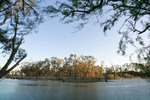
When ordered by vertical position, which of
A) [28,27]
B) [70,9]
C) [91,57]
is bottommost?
[28,27]

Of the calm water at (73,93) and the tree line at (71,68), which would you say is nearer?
the calm water at (73,93)

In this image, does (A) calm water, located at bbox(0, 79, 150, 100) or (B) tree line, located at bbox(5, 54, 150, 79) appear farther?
(B) tree line, located at bbox(5, 54, 150, 79)

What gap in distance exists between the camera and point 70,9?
229 centimetres

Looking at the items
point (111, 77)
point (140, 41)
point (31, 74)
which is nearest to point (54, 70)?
point (31, 74)

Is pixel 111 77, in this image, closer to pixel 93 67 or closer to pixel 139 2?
pixel 93 67

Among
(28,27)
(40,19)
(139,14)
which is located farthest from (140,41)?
(28,27)

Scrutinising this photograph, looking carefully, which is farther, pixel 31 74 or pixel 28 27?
pixel 31 74

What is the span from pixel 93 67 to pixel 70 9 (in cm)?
3322

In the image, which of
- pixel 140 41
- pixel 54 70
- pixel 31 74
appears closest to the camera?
pixel 140 41

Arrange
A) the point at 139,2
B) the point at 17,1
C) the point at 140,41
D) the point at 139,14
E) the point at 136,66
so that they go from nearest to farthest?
the point at 17,1 → the point at 139,2 → the point at 136,66 → the point at 139,14 → the point at 140,41

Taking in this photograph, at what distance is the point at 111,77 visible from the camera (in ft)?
159

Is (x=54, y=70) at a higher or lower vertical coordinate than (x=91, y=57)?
A: lower

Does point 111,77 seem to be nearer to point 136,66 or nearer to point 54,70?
point 54,70

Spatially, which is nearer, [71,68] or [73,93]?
[73,93]
